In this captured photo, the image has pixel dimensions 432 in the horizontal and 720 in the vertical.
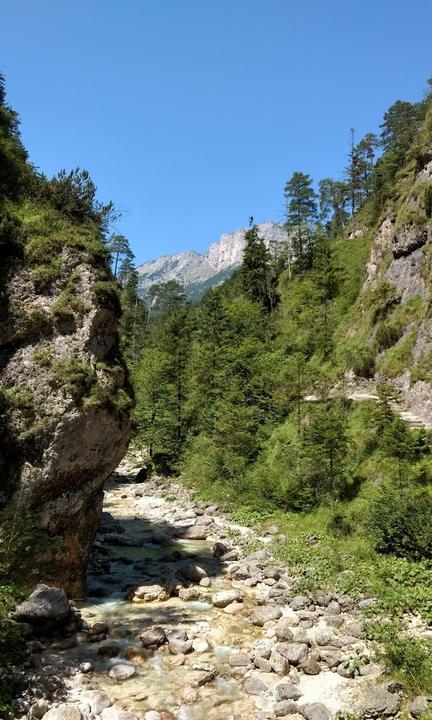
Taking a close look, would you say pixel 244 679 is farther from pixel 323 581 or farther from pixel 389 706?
pixel 323 581

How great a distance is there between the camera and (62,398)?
14.0 metres

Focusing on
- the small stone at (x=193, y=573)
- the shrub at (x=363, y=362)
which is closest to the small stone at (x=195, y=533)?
the small stone at (x=193, y=573)

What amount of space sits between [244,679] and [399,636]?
380 cm

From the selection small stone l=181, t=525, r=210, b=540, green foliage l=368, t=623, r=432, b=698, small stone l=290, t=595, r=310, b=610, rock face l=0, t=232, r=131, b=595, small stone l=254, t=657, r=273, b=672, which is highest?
rock face l=0, t=232, r=131, b=595

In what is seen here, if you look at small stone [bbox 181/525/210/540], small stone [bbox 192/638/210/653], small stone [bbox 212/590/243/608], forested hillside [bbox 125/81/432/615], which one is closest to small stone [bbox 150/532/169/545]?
small stone [bbox 181/525/210/540]

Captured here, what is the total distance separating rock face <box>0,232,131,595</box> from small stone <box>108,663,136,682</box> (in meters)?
3.50

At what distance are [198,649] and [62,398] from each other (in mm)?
7655

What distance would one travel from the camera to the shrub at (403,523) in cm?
1483

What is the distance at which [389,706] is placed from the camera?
8.38 metres

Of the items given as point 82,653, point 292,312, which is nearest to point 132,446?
point 292,312

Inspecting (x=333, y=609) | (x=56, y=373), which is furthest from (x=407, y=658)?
(x=56, y=373)

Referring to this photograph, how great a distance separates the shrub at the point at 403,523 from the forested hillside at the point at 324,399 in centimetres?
5

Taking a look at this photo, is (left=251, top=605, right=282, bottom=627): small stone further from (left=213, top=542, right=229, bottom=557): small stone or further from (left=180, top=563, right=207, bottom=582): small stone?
(left=213, top=542, right=229, bottom=557): small stone

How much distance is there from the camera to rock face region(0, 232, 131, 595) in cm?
1340
